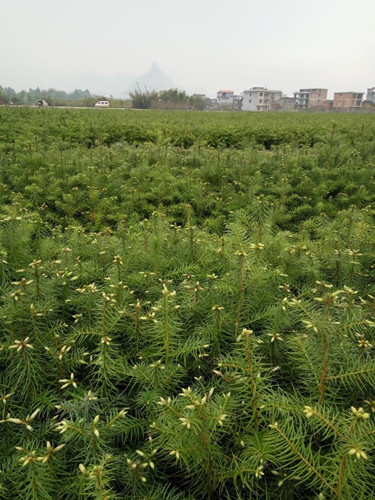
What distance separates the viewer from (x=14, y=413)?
177 centimetres

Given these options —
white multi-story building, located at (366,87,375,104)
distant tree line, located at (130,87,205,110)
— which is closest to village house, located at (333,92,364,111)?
white multi-story building, located at (366,87,375,104)

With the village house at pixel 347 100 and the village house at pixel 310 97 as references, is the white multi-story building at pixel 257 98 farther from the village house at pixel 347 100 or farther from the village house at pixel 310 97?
the village house at pixel 347 100

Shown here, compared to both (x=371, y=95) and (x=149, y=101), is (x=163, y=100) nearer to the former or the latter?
(x=149, y=101)

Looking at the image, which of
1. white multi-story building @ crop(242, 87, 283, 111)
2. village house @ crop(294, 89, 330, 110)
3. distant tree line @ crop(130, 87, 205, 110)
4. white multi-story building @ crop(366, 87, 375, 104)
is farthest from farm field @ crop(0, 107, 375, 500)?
white multi-story building @ crop(366, 87, 375, 104)

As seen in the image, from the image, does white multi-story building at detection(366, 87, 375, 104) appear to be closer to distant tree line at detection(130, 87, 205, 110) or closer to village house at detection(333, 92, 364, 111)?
village house at detection(333, 92, 364, 111)

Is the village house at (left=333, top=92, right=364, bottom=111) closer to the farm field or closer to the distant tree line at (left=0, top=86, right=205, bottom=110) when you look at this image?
the distant tree line at (left=0, top=86, right=205, bottom=110)

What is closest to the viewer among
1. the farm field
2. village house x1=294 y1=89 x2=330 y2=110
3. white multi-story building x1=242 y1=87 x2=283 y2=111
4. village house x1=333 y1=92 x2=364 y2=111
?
the farm field

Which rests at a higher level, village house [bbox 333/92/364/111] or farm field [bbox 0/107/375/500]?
village house [bbox 333/92/364/111]

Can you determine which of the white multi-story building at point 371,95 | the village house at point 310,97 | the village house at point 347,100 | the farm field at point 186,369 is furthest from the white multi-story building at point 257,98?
the farm field at point 186,369

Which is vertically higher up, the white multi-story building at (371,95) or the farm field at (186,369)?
the white multi-story building at (371,95)

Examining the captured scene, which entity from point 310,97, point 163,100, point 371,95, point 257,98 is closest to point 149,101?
point 163,100

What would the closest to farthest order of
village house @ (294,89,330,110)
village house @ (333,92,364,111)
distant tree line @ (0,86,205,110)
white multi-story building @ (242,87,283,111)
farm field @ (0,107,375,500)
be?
farm field @ (0,107,375,500) → distant tree line @ (0,86,205,110) → village house @ (333,92,364,111) → white multi-story building @ (242,87,283,111) → village house @ (294,89,330,110)

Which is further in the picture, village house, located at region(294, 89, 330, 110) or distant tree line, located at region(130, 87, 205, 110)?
village house, located at region(294, 89, 330, 110)

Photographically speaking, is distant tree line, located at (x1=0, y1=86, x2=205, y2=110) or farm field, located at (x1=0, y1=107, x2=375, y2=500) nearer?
farm field, located at (x1=0, y1=107, x2=375, y2=500)
